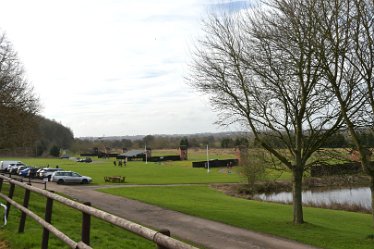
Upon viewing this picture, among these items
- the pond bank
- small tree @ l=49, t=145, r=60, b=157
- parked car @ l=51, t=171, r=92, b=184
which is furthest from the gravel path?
small tree @ l=49, t=145, r=60, b=157

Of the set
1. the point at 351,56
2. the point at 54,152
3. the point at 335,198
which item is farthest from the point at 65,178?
the point at 54,152

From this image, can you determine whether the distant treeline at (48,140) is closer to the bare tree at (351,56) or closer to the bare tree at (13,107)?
the bare tree at (13,107)

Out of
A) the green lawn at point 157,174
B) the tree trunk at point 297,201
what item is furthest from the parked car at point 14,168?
the tree trunk at point 297,201

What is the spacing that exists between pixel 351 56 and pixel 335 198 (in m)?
Result: 31.9

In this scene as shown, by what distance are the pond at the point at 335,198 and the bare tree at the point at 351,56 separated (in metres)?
22.1

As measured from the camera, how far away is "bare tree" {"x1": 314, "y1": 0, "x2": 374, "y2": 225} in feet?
52.9

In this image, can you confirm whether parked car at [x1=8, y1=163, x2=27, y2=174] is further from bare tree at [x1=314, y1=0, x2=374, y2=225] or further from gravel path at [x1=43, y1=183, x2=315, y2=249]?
bare tree at [x1=314, y1=0, x2=374, y2=225]

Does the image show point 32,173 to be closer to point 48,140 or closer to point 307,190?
point 307,190

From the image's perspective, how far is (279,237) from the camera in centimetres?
1805

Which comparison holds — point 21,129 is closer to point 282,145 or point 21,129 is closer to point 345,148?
point 282,145

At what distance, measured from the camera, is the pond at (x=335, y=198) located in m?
40.9

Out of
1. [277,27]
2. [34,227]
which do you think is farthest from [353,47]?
[34,227]

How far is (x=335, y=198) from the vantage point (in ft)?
151

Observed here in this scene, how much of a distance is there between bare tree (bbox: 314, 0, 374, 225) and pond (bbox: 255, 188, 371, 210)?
2207 centimetres
